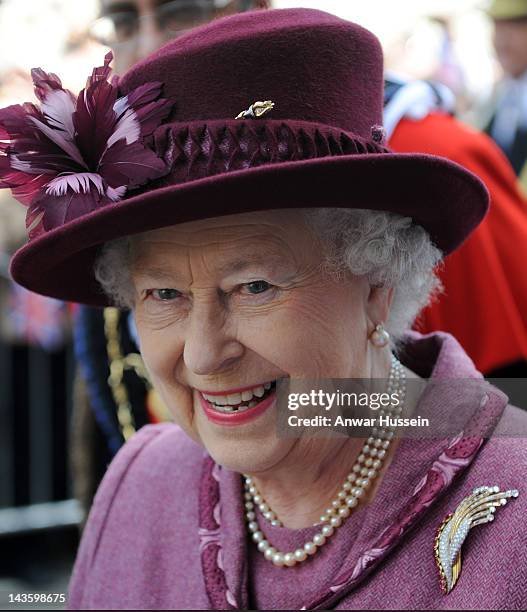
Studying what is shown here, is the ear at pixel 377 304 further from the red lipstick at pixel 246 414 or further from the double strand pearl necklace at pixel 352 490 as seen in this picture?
the red lipstick at pixel 246 414

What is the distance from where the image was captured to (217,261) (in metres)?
1.73

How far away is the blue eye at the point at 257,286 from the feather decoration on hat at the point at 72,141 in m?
0.31

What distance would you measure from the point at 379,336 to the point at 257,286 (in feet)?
1.06

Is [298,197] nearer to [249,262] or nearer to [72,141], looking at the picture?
[249,262]

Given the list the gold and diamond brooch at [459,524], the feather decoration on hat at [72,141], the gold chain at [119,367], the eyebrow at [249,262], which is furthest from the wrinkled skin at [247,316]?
the gold chain at [119,367]

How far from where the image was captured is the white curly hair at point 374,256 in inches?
70.1

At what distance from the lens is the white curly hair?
1.78m

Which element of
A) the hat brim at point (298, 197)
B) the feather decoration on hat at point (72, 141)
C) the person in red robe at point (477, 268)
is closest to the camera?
the hat brim at point (298, 197)

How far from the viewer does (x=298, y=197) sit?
1.64m

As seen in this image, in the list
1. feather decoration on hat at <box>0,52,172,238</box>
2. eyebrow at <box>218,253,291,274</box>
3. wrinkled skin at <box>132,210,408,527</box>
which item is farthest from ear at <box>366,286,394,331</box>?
feather decoration on hat at <box>0,52,172,238</box>

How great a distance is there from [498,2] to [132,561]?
4099 mm

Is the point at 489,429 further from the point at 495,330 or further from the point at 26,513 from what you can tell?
the point at 26,513
